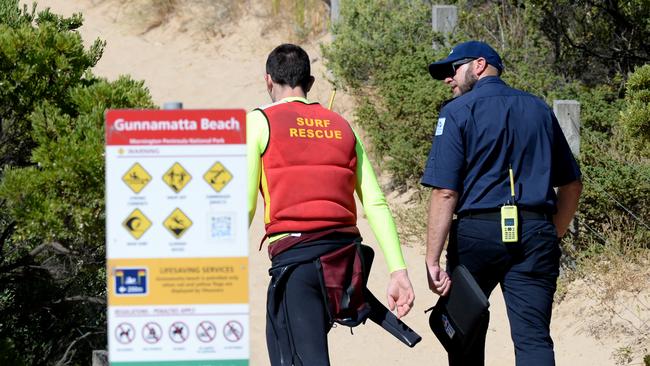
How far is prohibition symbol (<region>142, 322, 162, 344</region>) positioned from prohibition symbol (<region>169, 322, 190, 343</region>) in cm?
4

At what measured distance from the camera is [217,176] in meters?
3.59

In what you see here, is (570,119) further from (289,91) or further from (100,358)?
(289,91)

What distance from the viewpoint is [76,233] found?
5.34 meters

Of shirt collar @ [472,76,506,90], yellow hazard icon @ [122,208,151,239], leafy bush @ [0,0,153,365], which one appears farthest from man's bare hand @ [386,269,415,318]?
leafy bush @ [0,0,153,365]

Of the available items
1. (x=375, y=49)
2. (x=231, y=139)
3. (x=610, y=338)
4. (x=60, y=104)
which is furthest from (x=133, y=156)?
(x=375, y=49)

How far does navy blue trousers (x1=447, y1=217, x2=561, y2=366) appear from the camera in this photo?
4895 mm

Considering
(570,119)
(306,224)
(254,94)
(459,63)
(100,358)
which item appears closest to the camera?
(306,224)

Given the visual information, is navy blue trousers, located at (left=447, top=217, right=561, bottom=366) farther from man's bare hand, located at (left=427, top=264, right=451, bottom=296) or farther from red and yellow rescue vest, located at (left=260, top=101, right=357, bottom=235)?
red and yellow rescue vest, located at (left=260, top=101, right=357, bottom=235)

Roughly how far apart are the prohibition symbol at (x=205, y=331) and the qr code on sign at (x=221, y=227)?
0.86 feet

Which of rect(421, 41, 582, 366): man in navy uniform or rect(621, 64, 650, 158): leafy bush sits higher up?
rect(621, 64, 650, 158): leafy bush

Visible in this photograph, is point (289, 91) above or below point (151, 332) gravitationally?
above

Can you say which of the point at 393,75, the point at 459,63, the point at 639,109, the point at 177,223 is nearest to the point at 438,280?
the point at 459,63

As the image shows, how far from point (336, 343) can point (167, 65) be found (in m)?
10.7

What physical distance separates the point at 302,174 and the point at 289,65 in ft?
1.48
